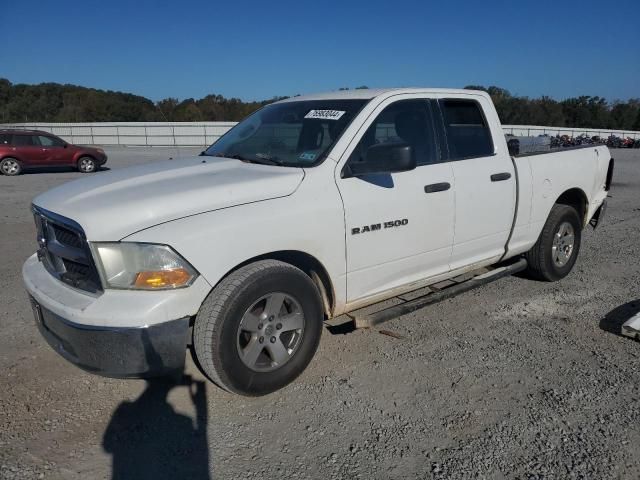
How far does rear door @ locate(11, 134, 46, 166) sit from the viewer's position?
17.7 meters

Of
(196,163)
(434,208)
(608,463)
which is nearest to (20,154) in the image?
(196,163)

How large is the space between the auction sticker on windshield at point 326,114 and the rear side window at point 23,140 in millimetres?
17570

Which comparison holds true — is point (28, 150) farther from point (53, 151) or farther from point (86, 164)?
point (86, 164)

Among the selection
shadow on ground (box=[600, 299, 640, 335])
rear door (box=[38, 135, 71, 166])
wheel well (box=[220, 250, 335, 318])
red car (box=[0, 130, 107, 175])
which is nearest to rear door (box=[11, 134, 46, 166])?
red car (box=[0, 130, 107, 175])

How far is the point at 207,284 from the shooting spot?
2781 mm

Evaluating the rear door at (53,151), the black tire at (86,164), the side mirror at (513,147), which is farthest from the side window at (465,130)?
the black tire at (86,164)

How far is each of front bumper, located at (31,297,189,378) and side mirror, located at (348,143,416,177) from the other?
153 cm

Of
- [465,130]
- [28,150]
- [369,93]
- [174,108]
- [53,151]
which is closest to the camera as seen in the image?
[369,93]

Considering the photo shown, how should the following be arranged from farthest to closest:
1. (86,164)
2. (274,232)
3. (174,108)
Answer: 1. (174,108)
2. (86,164)
3. (274,232)

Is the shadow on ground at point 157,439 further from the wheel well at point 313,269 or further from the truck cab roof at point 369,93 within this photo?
the truck cab roof at point 369,93

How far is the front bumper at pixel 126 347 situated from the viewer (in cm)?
261

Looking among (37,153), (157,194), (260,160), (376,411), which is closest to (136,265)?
(157,194)

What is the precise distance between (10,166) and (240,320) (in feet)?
59.9

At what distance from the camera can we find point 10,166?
17625 millimetres
